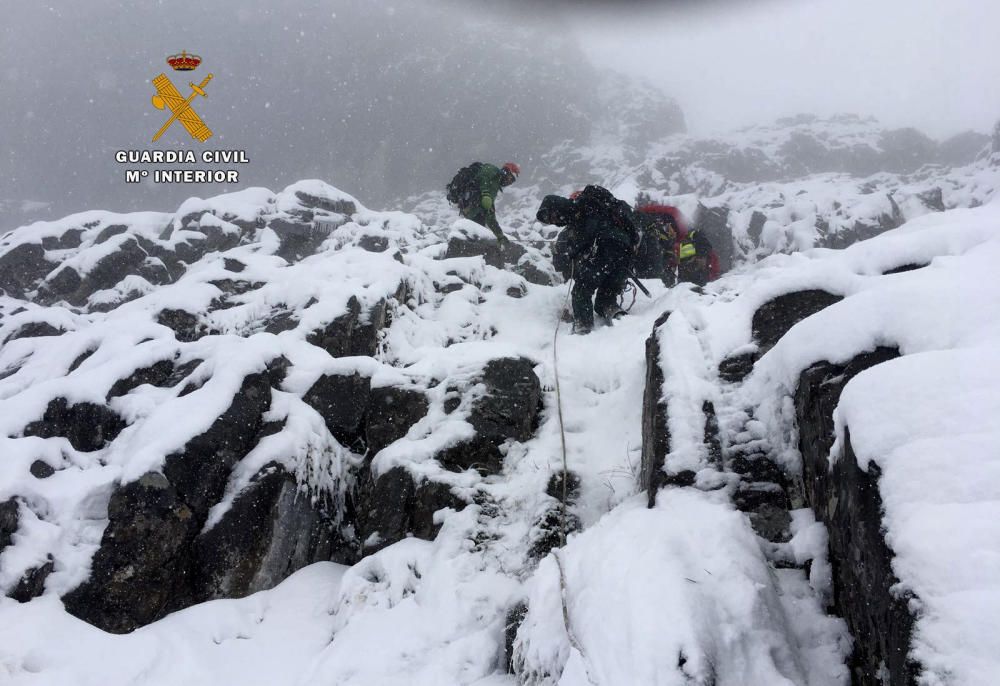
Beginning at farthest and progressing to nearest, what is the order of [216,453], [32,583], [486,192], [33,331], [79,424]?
[486,192]
[33,331]
[79,424]
[216,453]
[32,583]

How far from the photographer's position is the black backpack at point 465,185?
12125 mm

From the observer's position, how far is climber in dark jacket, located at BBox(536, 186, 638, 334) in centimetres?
806

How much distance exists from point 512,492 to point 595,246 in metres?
4.89

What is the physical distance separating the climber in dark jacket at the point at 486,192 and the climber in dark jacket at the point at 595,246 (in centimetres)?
345

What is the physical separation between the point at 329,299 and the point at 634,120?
48993mm

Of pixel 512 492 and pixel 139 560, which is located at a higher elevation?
pixel 512 492

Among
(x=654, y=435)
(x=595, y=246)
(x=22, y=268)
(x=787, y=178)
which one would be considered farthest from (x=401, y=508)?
(x=787, y=178)

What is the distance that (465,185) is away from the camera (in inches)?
481

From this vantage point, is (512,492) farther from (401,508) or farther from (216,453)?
(216,453)

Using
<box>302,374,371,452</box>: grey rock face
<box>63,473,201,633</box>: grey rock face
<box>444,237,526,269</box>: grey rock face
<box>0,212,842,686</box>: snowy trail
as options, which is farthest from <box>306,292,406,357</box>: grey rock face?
<box>444,237,526,269</box>: grey rock face

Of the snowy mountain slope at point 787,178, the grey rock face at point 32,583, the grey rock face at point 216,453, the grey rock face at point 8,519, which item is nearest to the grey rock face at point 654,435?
the grey rock face at point 216,453

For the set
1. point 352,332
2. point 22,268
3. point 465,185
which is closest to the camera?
point 352,332

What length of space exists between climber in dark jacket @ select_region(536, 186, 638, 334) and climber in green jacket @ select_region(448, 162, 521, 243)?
344 cm

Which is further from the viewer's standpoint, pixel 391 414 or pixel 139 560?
pixel 391 414
